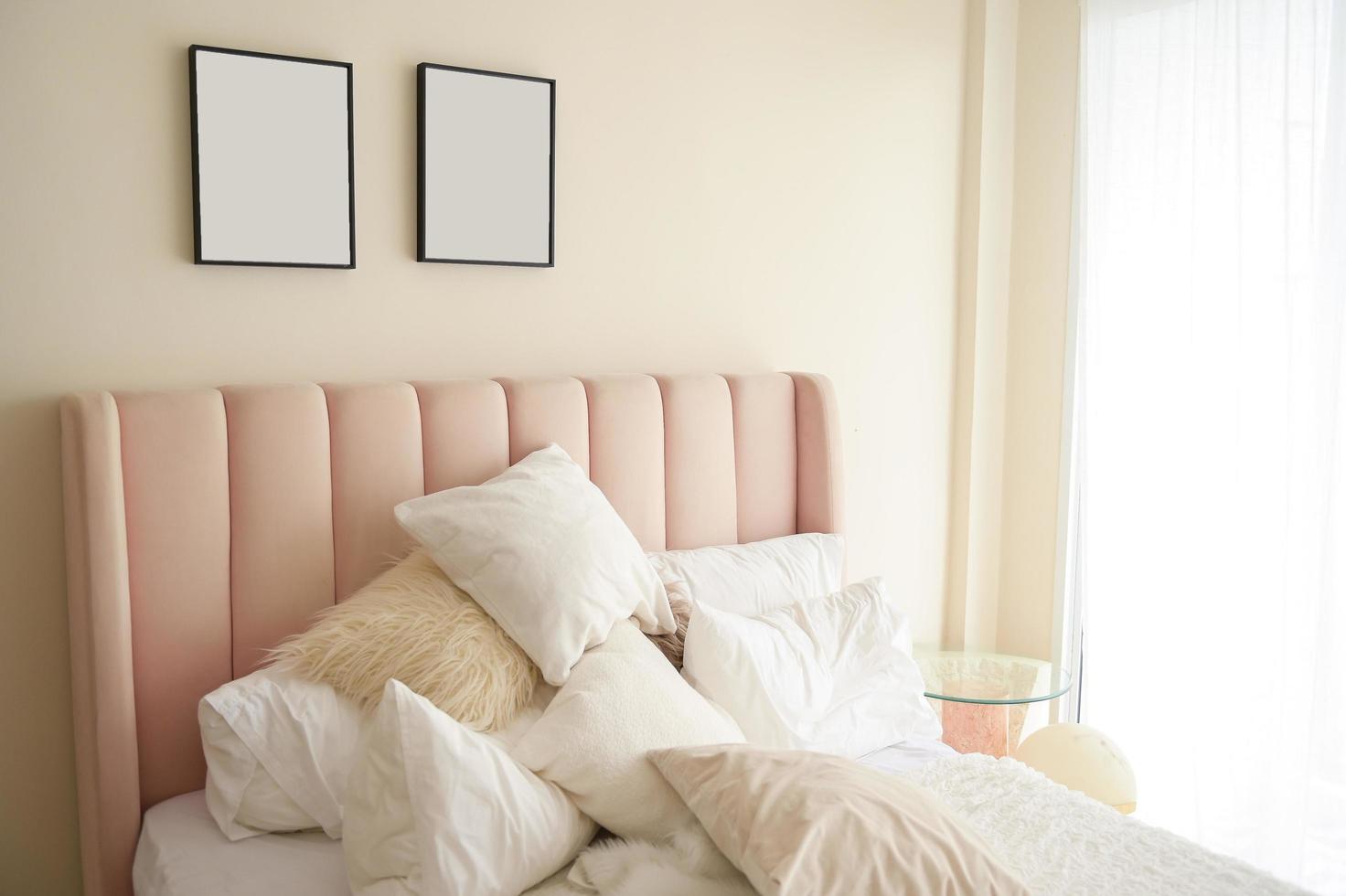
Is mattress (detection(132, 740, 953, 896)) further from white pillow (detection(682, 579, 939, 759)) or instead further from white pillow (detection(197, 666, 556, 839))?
white pillow (detection(682, 579, 939, 759))

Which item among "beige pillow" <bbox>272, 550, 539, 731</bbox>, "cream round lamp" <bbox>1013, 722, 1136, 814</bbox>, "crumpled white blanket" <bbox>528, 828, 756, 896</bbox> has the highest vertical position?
"beige pillow" <bbox>272, 550, 539, 731</bbox>

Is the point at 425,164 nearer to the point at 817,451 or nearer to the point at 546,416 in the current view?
the point at 546,416

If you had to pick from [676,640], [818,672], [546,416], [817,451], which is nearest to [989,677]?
[817,451]

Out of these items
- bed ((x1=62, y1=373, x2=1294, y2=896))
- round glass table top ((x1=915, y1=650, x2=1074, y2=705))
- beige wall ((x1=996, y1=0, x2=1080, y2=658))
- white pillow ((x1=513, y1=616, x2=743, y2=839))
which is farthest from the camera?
beige wall ((x1=996, y1=0, x2=1080, y2=658))

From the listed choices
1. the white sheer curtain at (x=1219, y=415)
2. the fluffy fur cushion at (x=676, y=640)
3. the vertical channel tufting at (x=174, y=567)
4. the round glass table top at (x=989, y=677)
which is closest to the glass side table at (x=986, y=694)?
the round glass table top at (x=989, y=677)

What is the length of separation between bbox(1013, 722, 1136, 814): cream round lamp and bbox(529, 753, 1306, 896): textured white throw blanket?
0.61 meters

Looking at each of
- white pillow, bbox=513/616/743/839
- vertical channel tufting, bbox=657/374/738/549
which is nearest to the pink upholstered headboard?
vertical channel tufting, bbox=657/374/738/549

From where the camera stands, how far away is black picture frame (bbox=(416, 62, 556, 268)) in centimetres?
215

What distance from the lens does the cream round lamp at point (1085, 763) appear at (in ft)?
8.29

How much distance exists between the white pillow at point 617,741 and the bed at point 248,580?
0.51 feet

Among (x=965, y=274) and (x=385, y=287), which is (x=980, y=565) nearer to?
(x=965, y=274)

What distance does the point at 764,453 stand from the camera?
2.62 meters

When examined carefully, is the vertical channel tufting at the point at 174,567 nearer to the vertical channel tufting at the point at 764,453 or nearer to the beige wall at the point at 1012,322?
the vertical channel tufting at the point at 764,453

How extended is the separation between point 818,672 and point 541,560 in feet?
2.09
